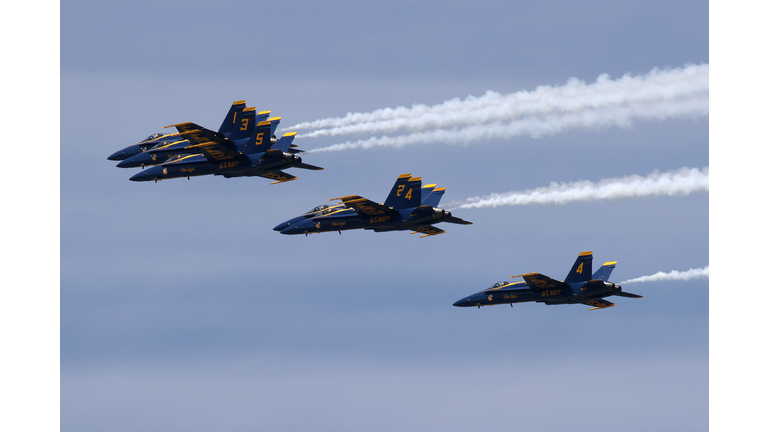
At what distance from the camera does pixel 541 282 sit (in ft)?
314

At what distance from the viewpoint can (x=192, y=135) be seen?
92.9 metres

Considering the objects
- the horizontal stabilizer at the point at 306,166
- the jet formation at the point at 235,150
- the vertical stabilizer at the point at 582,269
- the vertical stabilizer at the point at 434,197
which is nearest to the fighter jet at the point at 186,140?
the jet formation at the point at 235,150

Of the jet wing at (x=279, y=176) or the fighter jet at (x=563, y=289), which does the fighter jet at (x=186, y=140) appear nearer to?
the jet wing at (x=279, y=176)

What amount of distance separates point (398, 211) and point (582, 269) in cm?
1613

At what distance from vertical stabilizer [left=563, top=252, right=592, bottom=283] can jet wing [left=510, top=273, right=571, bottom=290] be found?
2.96 feet

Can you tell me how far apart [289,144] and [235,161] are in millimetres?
4582

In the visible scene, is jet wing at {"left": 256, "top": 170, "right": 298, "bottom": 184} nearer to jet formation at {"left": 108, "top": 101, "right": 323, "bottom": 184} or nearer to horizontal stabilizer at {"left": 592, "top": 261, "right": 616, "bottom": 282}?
jet formation at {"left": 108, "top": 101, "right": 323, "bottom": 184}

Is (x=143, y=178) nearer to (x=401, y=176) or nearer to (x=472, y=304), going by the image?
(x=401, y=176)

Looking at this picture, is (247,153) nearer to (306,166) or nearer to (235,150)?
(235,150)

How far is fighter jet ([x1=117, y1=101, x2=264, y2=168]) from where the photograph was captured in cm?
9412

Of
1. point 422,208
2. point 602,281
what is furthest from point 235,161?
point 602,281

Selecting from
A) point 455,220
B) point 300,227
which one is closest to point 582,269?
point 455,220

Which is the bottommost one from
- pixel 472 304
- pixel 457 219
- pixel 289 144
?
pixel 472 304

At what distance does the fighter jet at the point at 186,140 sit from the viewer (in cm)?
9412
